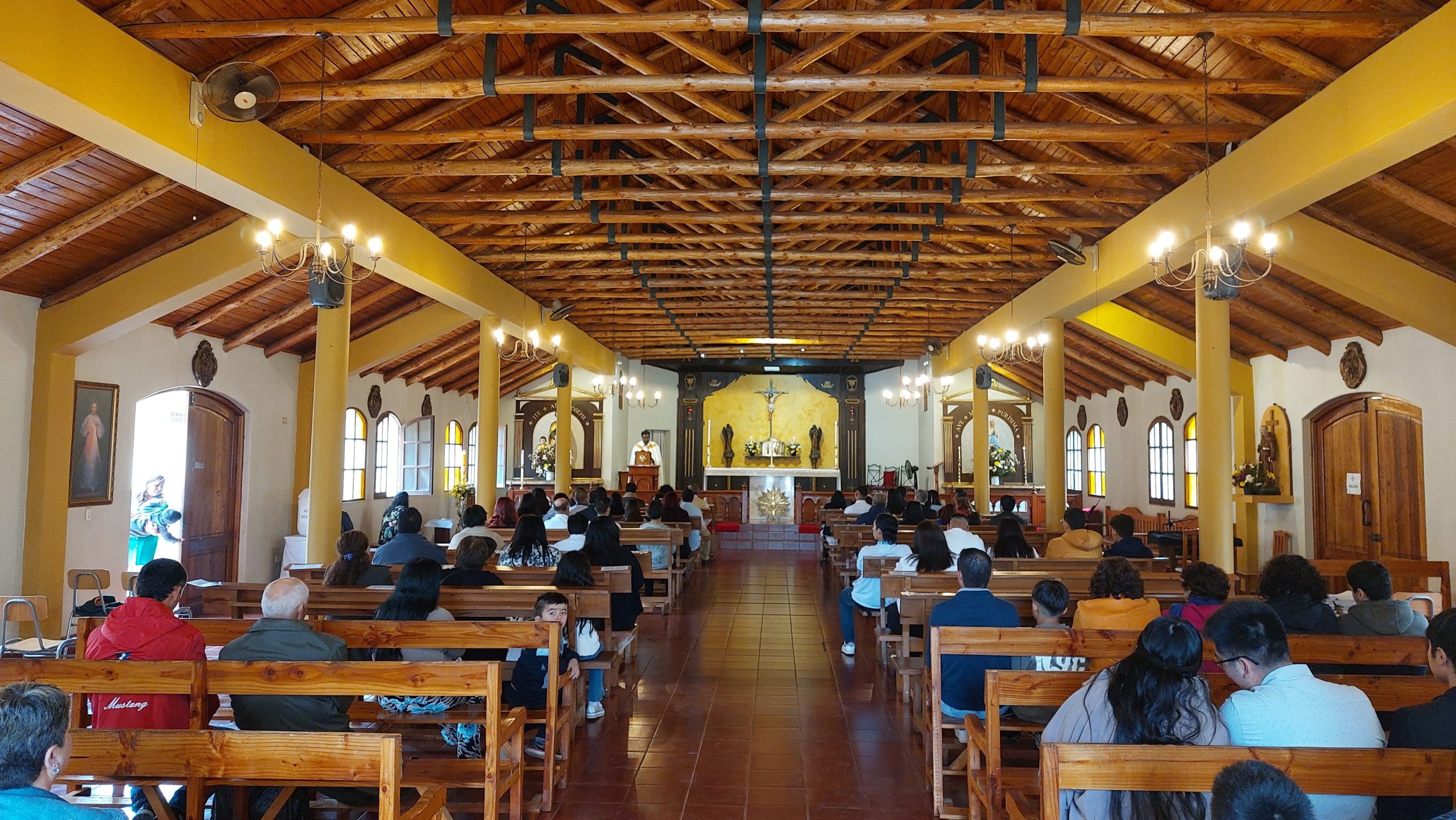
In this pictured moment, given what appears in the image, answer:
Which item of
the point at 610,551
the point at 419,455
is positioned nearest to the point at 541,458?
the point at 419,455

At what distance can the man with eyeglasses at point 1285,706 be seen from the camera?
2625 mm

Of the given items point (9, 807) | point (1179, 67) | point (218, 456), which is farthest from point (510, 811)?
point (218, 456)

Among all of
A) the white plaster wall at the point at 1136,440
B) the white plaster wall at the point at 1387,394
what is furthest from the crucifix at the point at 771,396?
the white plaster wall at the point at 1387,394

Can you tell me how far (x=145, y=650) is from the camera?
3.69 metres

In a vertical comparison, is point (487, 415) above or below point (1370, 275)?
below

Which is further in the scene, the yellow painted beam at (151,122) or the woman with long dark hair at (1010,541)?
the woman with long dark hair at (1010,541)

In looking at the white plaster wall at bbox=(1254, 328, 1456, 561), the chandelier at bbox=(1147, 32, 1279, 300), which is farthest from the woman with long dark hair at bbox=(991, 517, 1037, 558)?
the white plaster wall at bbox=(1254, 328, 1456, 561)

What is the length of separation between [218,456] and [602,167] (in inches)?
247

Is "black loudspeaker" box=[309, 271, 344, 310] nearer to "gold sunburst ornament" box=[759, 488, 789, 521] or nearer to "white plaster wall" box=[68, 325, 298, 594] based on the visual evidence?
"white plaster wall" box=[68, 325, 298, 594]

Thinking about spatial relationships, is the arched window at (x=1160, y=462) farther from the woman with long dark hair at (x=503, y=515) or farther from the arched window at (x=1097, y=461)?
the woman with long dark hair at (x=503, y=515)

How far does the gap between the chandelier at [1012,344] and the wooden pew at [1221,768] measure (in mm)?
7646

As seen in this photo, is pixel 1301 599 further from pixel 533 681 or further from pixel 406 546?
pixel 406 546

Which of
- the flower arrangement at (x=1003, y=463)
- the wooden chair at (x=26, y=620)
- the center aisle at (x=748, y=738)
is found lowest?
the center aisle at (x=748, y=738)

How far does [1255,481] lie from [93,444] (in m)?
12.3
